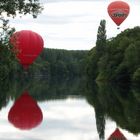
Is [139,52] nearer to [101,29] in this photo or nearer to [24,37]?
[101,29]

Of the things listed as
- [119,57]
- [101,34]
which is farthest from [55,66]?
[119,57]

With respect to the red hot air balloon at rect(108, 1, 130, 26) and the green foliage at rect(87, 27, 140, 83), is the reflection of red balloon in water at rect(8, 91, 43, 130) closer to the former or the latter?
the red hot air balloon at rect(108, 1, 130, 26)

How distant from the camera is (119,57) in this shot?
292 feet

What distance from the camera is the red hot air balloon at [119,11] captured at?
217 ft

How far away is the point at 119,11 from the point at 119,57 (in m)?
23.7

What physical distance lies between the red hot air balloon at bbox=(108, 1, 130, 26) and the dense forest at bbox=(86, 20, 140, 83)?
10.5 m

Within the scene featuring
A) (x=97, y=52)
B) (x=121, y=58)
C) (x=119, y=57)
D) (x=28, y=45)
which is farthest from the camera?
(x=97, y=52)

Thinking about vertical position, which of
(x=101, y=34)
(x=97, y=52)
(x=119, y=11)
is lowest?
(x=97, y=52)

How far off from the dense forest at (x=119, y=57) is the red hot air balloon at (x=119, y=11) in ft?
34.3

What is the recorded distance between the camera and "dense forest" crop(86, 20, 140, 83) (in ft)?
266

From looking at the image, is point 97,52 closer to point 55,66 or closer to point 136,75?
point 136,75

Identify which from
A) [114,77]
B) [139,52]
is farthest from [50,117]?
[114,77]

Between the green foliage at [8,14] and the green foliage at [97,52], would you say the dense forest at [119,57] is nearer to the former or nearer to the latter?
the green foliage at [97,52]

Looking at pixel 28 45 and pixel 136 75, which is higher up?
pixel 28 45
